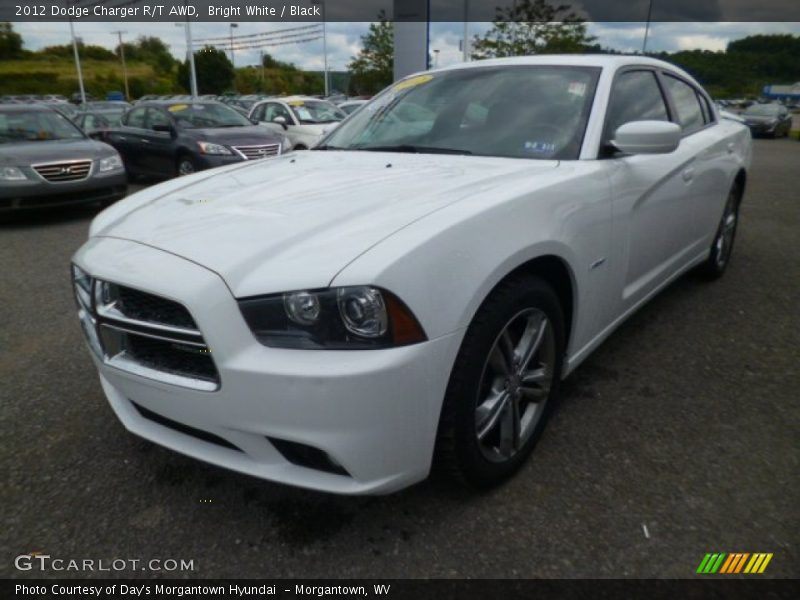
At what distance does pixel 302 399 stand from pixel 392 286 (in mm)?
385

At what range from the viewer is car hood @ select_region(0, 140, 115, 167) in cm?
676

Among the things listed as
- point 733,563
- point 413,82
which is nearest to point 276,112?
point 413,82

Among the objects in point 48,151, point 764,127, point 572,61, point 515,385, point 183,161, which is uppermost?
point 572,61

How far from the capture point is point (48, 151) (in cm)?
705

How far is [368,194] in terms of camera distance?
6.81ft

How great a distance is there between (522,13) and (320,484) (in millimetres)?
26818

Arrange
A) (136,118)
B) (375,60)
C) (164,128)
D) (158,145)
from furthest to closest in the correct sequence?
(375,60)
(136,118)
(158,145)
(164,128)

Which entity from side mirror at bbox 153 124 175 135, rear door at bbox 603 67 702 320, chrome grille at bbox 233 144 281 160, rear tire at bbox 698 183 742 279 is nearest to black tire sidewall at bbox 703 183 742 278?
rear tire at bbox 698 183 742 279

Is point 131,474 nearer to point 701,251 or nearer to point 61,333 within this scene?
point 61,333

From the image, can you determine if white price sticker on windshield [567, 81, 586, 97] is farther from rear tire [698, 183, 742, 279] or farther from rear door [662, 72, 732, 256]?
rear tire [698, 183, 742, 279]

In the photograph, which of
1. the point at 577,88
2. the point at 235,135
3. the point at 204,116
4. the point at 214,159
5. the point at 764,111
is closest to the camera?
the point at 577,88

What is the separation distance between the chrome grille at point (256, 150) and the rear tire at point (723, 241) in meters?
6.69

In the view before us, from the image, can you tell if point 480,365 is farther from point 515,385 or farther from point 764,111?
point 764,111
